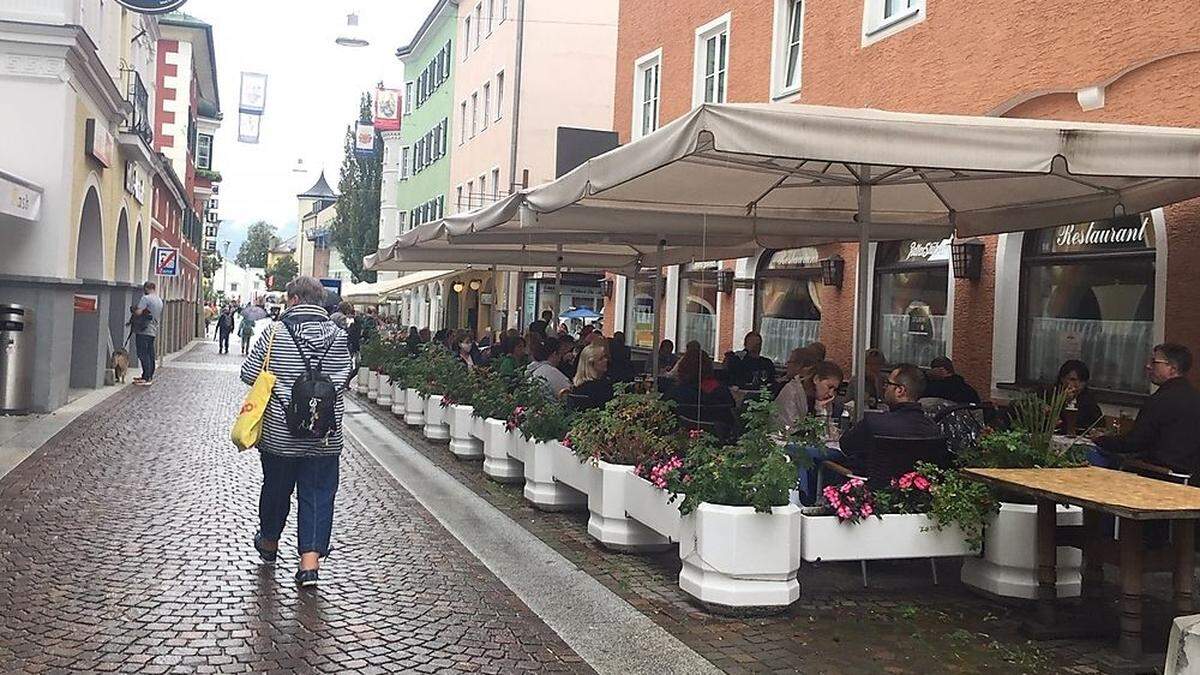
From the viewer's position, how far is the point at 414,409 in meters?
15.7

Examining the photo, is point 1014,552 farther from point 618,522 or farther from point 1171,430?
point 618,522

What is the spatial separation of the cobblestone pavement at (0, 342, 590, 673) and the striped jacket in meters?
0.84

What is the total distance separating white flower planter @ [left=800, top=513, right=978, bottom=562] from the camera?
6.39 m

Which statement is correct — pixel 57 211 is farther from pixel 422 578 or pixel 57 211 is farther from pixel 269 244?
pixel 269 244

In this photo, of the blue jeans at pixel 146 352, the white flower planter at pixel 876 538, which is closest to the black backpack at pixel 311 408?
the white flower planter at pixel 876 538

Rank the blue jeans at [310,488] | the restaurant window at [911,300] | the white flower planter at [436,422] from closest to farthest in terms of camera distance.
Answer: the blue jeans at [310,488] → the restaurant window at [911,300] → the white flower planter at [436,422]

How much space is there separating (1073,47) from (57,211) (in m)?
12.7

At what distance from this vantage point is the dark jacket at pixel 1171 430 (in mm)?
6965

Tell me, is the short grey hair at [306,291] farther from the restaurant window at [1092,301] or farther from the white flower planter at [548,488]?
the restaurant window at [1092,301]

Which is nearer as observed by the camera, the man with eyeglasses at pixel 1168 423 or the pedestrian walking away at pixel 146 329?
the man with eyeglasses at pixel 1168 423

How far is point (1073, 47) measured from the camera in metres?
10.1

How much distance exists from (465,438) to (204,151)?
44186 mm

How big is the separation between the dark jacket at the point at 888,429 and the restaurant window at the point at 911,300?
17.4 feet

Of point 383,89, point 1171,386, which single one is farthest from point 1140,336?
point 383,89
